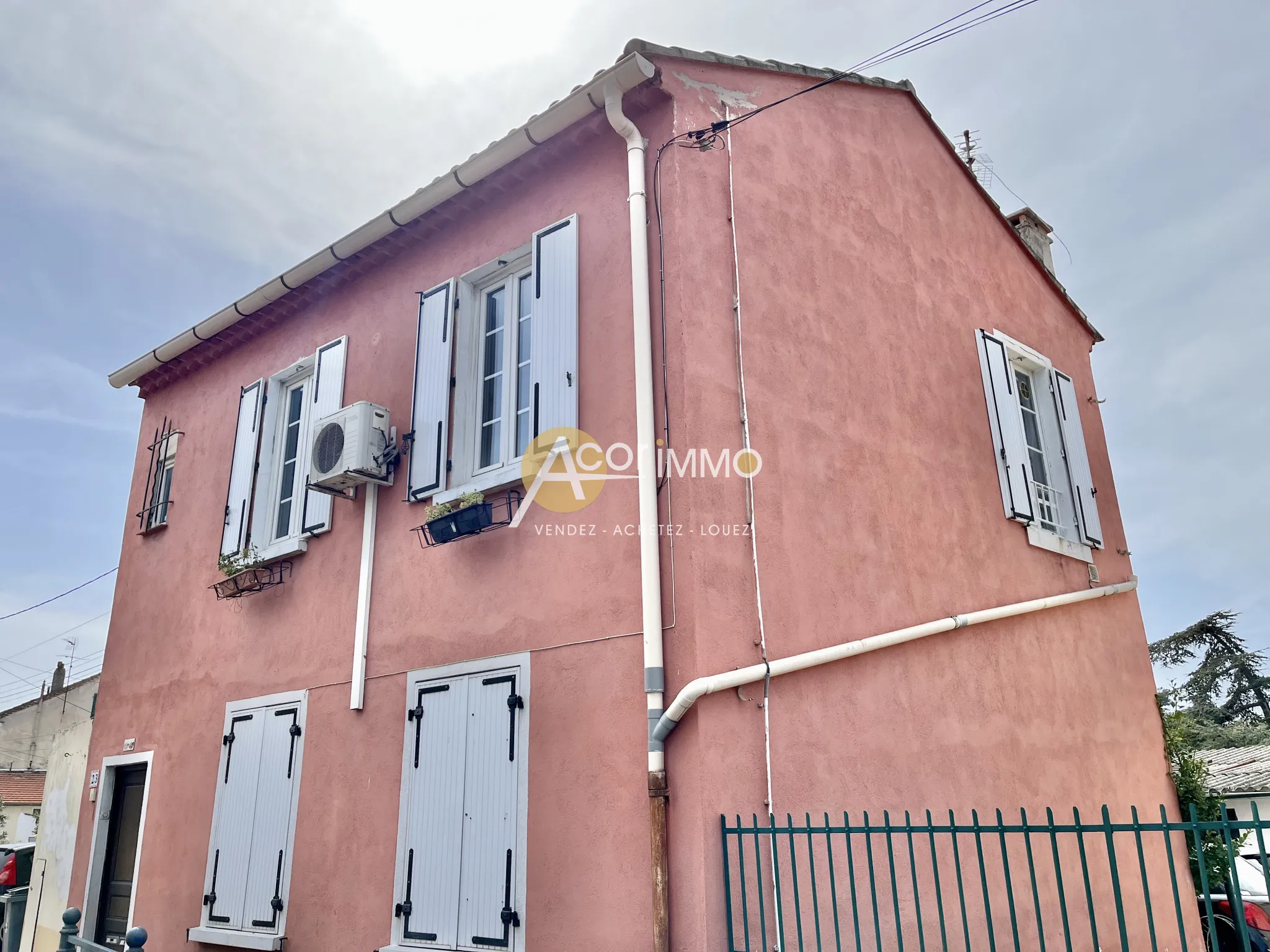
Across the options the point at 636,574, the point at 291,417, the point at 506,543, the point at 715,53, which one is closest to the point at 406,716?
the point at 506,543

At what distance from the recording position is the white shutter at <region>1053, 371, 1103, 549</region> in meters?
8.12

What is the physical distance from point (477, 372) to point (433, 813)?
2984mm

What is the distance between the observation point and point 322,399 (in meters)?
7.85

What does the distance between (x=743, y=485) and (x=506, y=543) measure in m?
1.60

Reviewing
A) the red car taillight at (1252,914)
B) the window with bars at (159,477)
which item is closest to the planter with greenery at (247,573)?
the window with bars at (159,477)

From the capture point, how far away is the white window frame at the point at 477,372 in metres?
6.20

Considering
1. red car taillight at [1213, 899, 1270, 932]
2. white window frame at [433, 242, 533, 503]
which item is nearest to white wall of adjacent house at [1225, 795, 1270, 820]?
red car taillight at [1213, 899, 1270, 932]

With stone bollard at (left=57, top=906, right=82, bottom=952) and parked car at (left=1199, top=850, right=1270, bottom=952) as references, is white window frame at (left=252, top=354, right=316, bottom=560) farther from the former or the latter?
parked car at (left=1199, top=850, right=1270, bottom=952)

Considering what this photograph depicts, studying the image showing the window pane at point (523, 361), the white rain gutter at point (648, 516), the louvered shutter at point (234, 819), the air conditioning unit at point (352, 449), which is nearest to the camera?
the white rain gutter at point (648, 516)

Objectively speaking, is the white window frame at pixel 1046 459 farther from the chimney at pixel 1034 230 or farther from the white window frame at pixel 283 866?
the white window frame at pixel 283 866

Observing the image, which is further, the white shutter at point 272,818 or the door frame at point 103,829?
the door frame at point 103,829

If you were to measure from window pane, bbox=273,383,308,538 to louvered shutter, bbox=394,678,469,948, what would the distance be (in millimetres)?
2619

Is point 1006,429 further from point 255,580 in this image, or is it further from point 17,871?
point 17,871

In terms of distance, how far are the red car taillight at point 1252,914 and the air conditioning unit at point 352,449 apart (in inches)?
326
